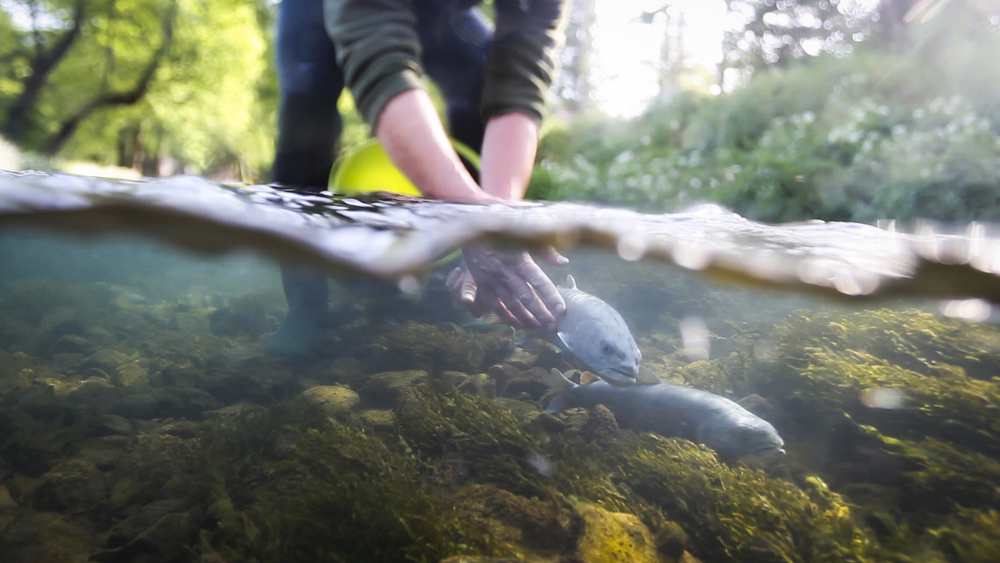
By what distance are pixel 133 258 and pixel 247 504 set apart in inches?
27.4

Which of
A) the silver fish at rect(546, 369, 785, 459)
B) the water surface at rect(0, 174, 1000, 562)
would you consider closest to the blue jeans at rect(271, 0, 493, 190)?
the water surface at rect(0, 174, 1000, 562)

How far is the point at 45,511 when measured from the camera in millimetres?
1203

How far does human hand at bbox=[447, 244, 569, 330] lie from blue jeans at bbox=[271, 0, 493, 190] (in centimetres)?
168

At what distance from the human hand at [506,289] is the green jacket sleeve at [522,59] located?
1365mm

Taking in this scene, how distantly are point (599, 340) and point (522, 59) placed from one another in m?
1.65

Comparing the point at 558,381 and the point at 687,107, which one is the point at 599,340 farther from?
the point at 687,107

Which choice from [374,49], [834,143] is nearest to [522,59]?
[374,49]

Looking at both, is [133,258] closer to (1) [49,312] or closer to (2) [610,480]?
(1) [49,312]

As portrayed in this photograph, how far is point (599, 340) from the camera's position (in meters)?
1.33

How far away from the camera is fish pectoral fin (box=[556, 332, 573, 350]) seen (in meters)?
1.32

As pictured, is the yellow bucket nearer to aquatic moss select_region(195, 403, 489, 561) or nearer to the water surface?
the water surface

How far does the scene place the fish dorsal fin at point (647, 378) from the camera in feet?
4.30

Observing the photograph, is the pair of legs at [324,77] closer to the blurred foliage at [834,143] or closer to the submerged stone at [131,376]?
the submerged stone at [131,376]

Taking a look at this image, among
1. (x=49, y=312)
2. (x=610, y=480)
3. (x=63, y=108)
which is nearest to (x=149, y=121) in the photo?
(x=63, y=108)
